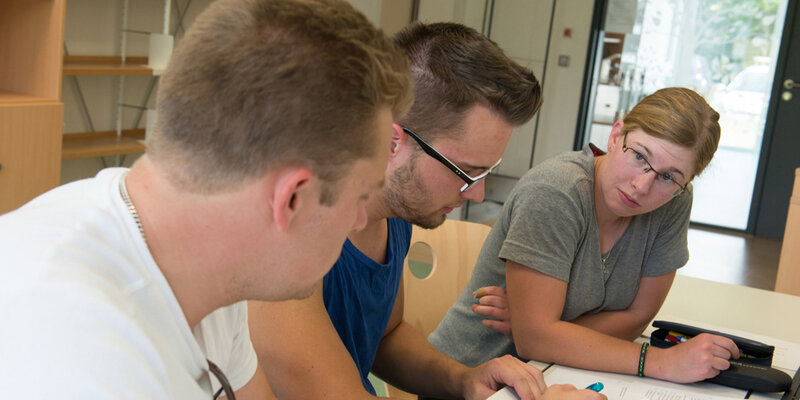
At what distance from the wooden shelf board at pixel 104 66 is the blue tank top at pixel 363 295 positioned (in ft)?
5.47

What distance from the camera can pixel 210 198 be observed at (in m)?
0.66

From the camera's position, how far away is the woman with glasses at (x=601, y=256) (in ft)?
4.60

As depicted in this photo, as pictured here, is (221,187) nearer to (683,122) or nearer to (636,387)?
(636,387)

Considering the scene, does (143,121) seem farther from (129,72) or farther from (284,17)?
(284,17)

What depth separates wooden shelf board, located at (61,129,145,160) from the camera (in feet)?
8.76

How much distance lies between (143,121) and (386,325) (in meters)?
2.23

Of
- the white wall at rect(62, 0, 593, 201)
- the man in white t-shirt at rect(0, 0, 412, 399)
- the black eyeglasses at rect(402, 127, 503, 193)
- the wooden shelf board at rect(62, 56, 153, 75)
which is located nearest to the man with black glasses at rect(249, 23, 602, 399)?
the black eyeglasses at rect(402, 127, 503, 193)

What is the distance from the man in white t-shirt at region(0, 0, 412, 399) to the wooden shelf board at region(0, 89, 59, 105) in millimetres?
1870

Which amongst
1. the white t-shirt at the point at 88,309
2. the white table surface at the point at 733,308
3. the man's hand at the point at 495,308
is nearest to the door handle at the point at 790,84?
the white table surface at the point at 733,308

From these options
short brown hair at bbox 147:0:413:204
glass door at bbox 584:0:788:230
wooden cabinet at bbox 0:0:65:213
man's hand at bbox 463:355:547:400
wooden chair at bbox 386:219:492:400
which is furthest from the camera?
glass door at bbox 584:0:788:230

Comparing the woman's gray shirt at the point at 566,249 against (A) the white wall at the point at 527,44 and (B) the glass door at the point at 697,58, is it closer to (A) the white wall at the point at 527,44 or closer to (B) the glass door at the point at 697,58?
(A) the white wall at the point at 527,44

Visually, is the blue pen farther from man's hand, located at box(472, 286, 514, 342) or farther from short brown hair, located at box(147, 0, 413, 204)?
short brown hair, located at box(147, 0, 413, 204)

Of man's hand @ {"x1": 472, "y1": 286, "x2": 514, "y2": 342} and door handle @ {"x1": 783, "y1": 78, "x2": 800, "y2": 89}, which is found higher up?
door handle @ {"x1": 783, "y1": 78, "x2": 800, "y2": 89}

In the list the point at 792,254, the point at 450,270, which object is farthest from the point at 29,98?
the point at 792,254
